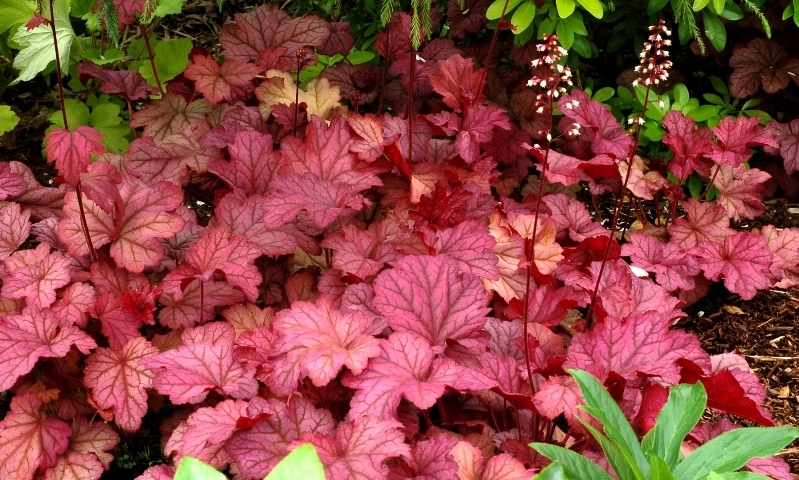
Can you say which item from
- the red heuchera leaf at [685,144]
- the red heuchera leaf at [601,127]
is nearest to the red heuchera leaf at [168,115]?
the red heuchera leaf at [601,127]

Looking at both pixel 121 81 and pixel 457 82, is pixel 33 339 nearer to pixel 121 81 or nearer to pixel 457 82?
pixel 121 81

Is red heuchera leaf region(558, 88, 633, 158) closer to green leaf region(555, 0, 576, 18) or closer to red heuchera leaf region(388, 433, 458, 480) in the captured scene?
green leaf region(555, 0, 576, 18)

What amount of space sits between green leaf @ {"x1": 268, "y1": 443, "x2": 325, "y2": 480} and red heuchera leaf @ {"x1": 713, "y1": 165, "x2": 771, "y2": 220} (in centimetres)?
236

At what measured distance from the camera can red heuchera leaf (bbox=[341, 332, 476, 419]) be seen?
1.85 metres

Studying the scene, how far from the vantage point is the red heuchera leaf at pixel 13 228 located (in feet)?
8.11

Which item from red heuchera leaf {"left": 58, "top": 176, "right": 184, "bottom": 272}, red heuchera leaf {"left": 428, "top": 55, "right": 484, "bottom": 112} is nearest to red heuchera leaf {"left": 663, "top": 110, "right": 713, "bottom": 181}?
red heuchera leaf {"left": 428, "top": 55, "right": 484, "bottom": 112}

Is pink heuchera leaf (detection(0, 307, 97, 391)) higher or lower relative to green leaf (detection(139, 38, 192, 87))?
lower

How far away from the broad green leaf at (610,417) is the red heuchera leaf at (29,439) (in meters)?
1.35

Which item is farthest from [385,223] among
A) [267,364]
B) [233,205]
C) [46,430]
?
[46,430]

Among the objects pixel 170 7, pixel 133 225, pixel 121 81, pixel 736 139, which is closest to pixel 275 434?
pixel 133 225

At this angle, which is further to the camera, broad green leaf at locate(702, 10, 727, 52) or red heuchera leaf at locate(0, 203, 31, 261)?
broad green leaf at locate(702, 10, 727, 52)

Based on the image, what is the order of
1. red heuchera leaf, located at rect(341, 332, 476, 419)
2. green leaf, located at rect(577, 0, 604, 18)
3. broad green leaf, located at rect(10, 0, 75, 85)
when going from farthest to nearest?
broad green leaf, located at rect(10, 0, 75, 85)
green leaf, located at rect(577, 0, 604, 18)
red heuchera leaf, located at rect(341, 332, 476, 419)

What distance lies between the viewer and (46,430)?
2.14 m

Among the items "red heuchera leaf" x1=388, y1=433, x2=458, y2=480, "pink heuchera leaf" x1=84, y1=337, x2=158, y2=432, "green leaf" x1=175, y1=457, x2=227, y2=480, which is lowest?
"pink heuchera leaf" x1=84, y1=337, x2=158, y2=432
